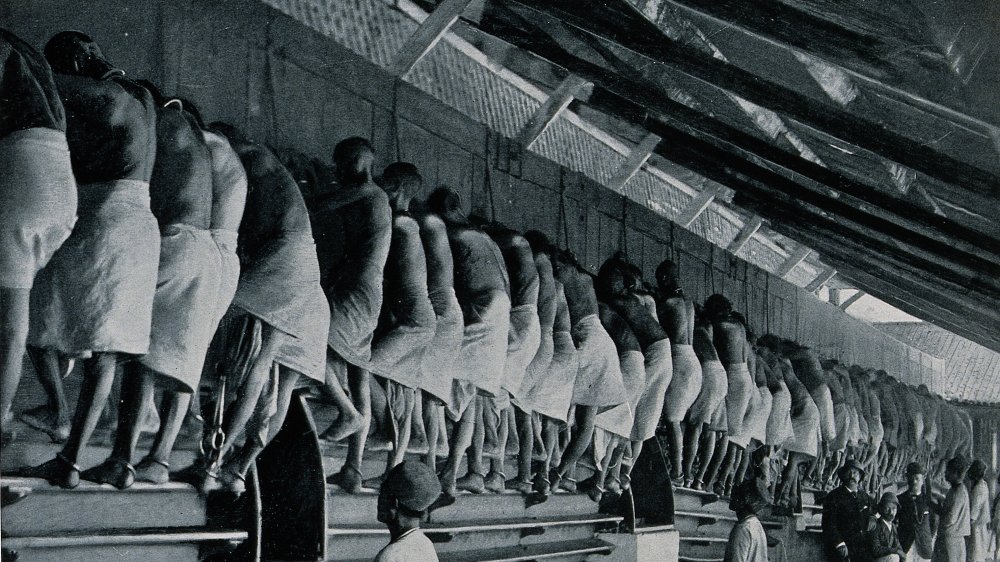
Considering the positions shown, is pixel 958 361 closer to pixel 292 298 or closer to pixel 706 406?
pixel 706 406

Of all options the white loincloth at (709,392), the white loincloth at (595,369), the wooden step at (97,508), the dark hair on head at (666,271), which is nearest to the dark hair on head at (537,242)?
the white loincloth at (595,369)

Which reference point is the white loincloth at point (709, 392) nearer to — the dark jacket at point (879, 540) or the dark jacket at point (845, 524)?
the dark jacket at point (845, 524)

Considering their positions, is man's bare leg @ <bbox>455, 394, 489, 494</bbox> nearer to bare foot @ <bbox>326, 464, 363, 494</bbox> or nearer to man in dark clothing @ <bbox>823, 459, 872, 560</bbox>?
bare foot @ <bbox>326, 464, 363, 494</bbox>

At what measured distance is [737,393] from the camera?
9.73 m

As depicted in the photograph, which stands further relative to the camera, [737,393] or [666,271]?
[737,393]

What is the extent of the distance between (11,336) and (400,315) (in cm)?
236

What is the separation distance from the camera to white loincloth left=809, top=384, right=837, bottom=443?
1175 cm

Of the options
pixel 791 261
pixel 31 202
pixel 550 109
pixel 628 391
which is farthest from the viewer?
pixel 791 261

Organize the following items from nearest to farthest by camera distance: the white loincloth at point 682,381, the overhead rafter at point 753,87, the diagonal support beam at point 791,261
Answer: the overhead rafter at point 753,87 < the white loincloth at point 682,381 < the diagonal support beam at point 791,261

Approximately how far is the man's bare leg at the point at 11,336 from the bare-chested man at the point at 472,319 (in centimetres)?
294

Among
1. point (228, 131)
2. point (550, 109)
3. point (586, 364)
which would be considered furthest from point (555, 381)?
point (550, 109)

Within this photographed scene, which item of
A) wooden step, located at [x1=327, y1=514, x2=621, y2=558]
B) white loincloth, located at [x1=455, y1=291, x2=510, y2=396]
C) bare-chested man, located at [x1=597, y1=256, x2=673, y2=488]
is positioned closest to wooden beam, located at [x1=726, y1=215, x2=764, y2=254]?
bare-chested man, located at [x1=597, y1=256, x2=673, y2=488]

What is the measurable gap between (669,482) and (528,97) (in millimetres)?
3412

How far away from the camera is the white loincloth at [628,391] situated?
8.16m
